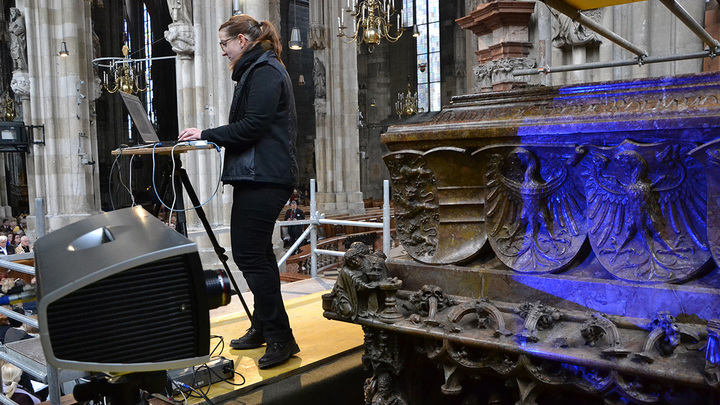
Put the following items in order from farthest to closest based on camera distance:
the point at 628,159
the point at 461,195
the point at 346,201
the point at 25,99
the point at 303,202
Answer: the point at 303,202
the point at 346,201
the point at 25,99
the point at 461,195
the point at 628,159

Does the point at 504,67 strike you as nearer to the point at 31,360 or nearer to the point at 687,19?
the point at 687,19

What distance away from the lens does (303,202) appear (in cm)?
2141

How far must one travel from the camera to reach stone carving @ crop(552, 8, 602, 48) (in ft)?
16.5

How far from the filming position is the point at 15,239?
32.5 feet

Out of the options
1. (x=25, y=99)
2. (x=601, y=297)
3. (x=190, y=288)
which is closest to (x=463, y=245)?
(x=601, y=297)

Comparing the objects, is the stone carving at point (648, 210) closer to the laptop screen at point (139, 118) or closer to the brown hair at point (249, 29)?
the brown hair at point (249, 29)

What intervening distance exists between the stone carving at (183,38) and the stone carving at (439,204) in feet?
17.9

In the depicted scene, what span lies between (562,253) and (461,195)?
1.47 feet

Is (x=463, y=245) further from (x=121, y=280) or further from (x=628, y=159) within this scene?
(x=121, y=280)

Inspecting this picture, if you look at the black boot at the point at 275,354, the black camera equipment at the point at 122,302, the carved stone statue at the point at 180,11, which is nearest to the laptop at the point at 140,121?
the black boot at the point at 275,354

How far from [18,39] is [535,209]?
12.1 m

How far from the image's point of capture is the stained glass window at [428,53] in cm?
2325

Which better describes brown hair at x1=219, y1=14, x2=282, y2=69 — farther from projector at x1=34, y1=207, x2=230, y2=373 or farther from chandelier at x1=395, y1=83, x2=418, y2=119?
chandelier at x1=395, y1=83, x2=418, y2=119

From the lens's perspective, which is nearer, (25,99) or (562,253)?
(562,253)
